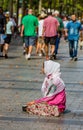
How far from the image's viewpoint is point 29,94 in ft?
43.7

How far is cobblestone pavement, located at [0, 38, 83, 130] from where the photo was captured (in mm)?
9656

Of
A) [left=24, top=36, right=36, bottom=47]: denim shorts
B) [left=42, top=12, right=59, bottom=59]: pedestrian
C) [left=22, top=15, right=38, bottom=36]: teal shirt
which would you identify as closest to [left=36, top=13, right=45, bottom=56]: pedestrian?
[left=42, top=12, right=59, bottom=59]: pedestrian

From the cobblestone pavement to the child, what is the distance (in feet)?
0.53

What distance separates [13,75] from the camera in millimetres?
17766

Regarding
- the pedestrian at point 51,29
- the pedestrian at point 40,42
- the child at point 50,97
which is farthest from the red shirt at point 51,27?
the child at point 50,97

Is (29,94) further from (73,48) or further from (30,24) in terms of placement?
(73,48)

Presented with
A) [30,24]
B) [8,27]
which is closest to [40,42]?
[8,27]

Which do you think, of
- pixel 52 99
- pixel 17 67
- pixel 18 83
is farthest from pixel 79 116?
pixel 17 67

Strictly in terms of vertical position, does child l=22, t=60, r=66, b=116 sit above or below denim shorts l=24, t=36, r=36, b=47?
above

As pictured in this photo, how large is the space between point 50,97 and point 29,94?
249cm

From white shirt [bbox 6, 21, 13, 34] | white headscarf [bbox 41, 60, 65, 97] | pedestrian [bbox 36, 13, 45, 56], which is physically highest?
white headscarf [bbox 41, 60, 65, 97]

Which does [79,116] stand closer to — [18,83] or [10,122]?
[10,122]

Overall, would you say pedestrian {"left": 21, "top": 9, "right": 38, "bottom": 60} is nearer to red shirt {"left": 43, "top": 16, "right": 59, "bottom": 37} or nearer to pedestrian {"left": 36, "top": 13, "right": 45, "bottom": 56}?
red shirt {"left": 43, "top": 16, "right": 59, "bottom": 37}

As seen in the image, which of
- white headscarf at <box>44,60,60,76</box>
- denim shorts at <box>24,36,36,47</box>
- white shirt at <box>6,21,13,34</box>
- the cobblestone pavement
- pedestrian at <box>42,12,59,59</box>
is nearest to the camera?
the cobblestone pavement
